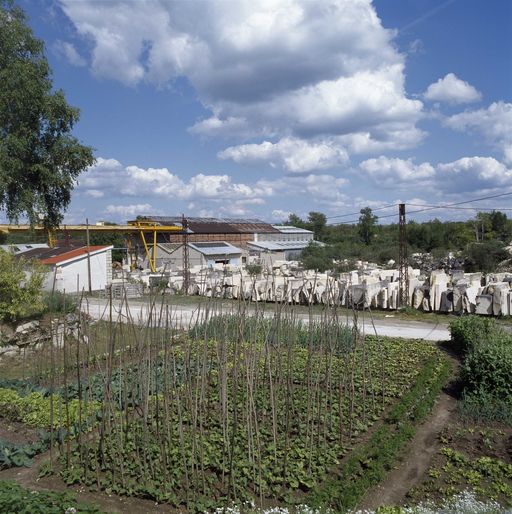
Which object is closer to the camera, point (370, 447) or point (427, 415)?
point (370, 447)

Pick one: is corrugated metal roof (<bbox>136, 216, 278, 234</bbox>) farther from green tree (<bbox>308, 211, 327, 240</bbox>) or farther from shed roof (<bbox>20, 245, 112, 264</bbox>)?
shed roof (<bbox>20, 245, 112, 264</bbox>)

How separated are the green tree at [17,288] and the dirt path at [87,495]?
6760 millimetres

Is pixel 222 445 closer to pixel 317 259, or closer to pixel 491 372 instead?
pixel 491 372

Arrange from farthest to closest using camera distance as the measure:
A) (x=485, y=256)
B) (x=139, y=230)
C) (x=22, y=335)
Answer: (x=139, y=230) < (x=485, y=256) < (x=22, y=335)

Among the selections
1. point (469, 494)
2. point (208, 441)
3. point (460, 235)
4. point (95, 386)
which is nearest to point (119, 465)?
point (208, 441)

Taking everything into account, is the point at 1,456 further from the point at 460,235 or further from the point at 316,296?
the point at 460,235

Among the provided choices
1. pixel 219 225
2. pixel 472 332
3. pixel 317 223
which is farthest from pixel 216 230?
pixel 472 332

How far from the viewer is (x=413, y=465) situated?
5.25 metres

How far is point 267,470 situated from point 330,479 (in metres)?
0.63

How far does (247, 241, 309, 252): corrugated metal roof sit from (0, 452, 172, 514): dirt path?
124 ft

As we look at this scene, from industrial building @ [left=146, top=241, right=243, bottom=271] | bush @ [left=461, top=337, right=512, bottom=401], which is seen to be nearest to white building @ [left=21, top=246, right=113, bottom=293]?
industrial building @ [left=146, top=241, right=243, bottom=271]

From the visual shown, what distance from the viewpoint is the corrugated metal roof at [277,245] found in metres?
44.6

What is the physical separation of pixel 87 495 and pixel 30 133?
13.7 m

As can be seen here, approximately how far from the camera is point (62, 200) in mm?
17172
